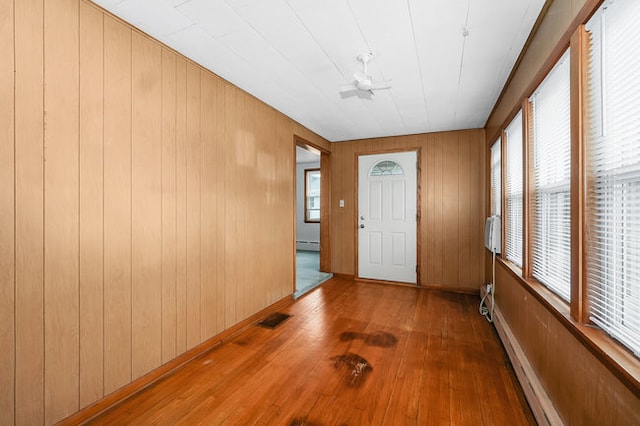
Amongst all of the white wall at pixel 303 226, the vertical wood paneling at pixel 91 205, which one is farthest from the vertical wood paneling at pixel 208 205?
the white wall at pixel 303 226

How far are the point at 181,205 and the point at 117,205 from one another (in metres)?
0.48

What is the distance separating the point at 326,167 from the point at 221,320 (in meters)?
3.17

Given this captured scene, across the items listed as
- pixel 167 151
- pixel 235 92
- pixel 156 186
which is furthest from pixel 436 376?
pixel 235 92

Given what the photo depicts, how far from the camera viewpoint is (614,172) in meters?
1.12

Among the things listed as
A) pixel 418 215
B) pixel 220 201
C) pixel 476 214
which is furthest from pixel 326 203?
pixel 220 201

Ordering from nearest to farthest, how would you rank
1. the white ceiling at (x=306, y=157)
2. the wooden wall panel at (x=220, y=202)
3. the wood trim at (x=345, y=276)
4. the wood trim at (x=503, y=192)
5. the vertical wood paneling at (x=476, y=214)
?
the wooden wall panel at (x=220, y=202)
the wood trim at (x=503, y=192)
the vertical wood paneling at (x=476, y=214)
the wood trim at (x=345, y=276)
the white ceiling at (x=306, y=157)

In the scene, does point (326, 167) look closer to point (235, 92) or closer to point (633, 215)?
point (235, 92)

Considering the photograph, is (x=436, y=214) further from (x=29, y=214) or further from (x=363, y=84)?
(x=29, y=214)

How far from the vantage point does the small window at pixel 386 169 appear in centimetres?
457

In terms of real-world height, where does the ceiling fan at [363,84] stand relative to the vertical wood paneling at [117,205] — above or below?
above

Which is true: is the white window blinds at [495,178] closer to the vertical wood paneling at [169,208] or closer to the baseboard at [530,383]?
the baseboard at [530,383]

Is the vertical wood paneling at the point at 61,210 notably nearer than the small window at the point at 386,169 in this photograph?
Yes

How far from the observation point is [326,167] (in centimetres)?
502

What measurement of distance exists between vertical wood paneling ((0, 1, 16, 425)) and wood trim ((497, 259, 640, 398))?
2.49m
